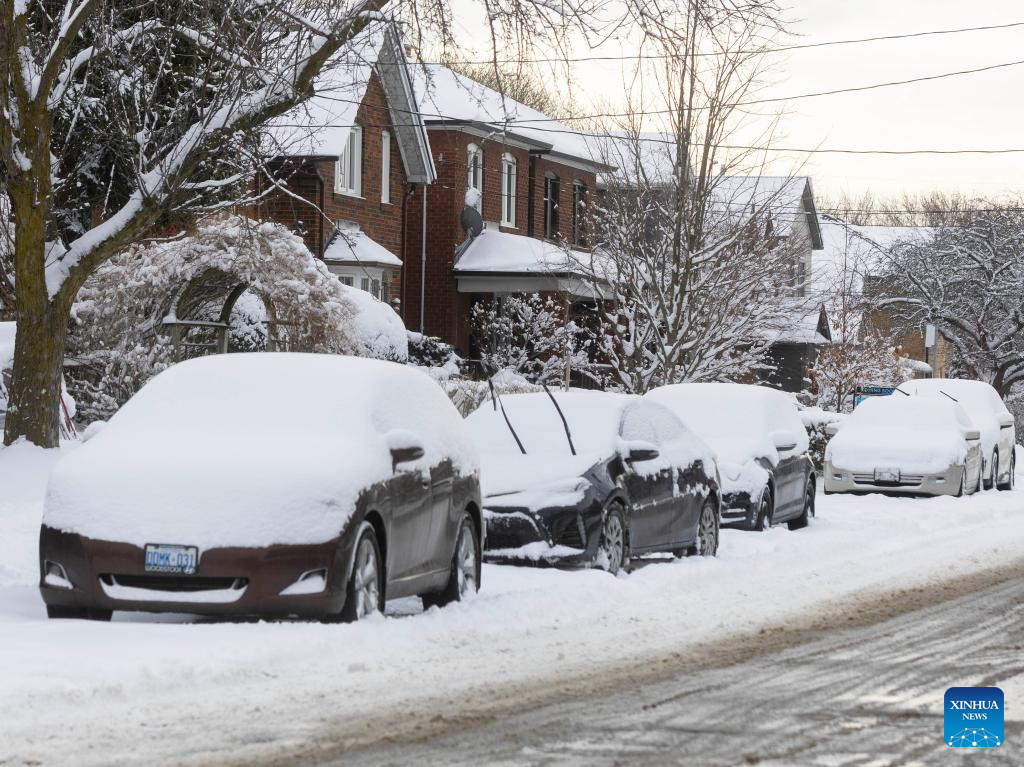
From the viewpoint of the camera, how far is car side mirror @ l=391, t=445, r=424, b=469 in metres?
9.99

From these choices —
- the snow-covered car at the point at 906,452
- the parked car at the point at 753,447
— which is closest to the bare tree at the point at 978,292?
the snow-covered car at the point at 906,452

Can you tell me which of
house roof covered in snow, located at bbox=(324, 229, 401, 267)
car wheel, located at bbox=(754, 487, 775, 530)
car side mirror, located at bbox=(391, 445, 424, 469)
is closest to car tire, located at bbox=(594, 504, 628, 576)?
car side mirror, located at bbox=(391, 445, 424, 469)

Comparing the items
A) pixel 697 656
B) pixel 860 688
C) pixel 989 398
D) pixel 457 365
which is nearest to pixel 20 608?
pixel 697 656

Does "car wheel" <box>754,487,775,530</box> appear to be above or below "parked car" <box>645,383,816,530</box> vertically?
below

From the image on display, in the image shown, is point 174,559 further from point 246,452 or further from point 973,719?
point 973,719

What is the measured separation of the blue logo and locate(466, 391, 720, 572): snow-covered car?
16.8 ft

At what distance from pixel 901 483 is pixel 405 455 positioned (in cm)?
1446

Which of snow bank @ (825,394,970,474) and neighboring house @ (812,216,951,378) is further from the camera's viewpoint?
neighboring house @ (812,216,951,378)

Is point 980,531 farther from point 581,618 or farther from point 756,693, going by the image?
point 756,693

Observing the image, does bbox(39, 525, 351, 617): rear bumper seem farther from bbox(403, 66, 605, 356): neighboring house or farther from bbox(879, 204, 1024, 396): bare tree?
bbox(879, 204, 1024, 396): bare tree

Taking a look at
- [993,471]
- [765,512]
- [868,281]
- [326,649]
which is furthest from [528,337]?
[326,649]

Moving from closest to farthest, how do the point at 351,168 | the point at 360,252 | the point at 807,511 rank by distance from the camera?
the point at 807,511, the point at 360,252, the point at 351,168

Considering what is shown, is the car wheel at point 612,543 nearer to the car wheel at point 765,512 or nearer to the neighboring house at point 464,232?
the car wheel at point 765,512

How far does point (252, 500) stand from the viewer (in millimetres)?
9148
